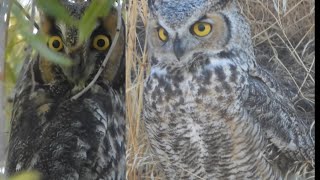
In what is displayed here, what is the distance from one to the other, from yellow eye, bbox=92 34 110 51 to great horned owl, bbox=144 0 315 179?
0.14m

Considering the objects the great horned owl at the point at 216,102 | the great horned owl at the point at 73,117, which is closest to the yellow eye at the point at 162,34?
→ the great horned owl at the point at 216,102

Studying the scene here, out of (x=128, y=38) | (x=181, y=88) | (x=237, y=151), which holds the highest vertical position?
(x=128, y=38)

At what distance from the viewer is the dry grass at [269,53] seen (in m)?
0.85

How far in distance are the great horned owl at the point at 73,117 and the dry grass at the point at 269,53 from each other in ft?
0.27

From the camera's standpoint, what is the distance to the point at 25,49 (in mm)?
889

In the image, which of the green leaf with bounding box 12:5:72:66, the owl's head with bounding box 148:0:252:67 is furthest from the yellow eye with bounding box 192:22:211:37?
the green leaf with bounding box 12:5:72:66

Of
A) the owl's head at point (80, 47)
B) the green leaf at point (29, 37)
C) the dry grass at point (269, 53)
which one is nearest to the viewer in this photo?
the green leaf at point (29, 37)

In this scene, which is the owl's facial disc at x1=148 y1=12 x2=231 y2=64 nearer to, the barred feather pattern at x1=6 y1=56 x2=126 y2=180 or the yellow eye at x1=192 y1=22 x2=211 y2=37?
the yellow eye at x1=192 y1=22 x2=211 y2=37

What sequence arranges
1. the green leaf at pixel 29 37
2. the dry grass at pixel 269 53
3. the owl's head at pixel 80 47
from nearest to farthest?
1. the green leaf at pixel 29 37
2. the dry grass at pixel 269 53
3. the owl's head at pixel 80 47

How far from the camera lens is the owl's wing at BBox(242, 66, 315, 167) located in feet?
2.81

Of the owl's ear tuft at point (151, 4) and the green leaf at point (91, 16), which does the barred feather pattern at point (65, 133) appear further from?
the green leaf at point (91, 16)

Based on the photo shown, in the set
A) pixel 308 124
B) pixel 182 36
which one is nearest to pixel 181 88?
pixel 182 36

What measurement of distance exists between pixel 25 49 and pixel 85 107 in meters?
0.20

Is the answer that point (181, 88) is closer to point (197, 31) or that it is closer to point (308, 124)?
point (197, 31)
